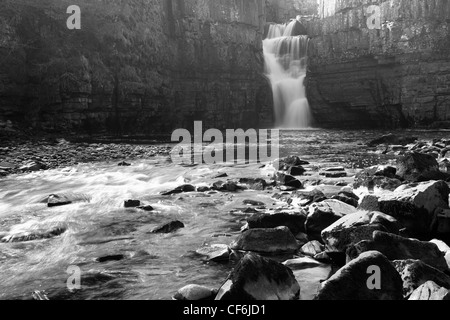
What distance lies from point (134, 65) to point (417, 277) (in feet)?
113

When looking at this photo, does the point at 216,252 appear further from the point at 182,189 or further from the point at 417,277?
the point at 182,189

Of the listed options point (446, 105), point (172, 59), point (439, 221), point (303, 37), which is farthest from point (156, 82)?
point (439, 221)

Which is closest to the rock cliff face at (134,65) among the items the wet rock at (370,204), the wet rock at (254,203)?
the wet rock at (254,203)

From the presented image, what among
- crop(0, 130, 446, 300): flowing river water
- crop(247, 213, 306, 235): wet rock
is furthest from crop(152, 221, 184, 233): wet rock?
crop(247, 213, 306, 235): wet rock

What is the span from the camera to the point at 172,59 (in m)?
40.6

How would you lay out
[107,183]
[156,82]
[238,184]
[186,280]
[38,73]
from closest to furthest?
1. [186,280]
2. [238,184]
3. [107,183]
4. [38,73]
5. [156,82]

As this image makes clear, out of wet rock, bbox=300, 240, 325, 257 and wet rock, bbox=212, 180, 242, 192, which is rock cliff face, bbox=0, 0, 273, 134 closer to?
wet rock, bbox=212, 180, 242, 192

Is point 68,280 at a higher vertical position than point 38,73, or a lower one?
lower

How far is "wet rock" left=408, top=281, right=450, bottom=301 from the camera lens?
2938 mm

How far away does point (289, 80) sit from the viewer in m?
46.6

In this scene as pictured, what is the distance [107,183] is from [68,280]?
24.7 ft

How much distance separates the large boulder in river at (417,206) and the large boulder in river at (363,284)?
2404 mm

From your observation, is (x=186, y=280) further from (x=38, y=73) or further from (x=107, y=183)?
(x=38, y=73)

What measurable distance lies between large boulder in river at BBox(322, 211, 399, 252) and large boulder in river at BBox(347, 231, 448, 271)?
0.23 metres
